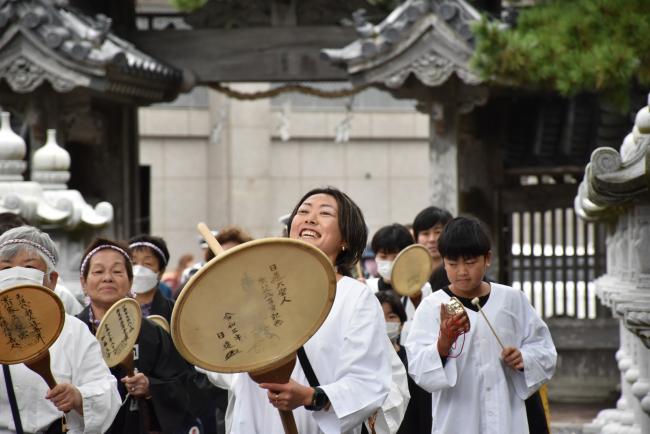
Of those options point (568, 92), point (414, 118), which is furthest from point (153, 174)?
point (568, 92)

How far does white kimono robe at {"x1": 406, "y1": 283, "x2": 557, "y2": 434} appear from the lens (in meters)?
6.38

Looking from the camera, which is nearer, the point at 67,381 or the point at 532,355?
the point at 67,381

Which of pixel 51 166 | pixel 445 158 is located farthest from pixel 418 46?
pixel 51 166

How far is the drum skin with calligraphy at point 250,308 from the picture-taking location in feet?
14.6

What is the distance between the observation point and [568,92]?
449 inches

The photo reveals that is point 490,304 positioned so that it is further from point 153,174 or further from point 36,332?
point 153,174

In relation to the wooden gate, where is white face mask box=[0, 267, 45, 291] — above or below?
above

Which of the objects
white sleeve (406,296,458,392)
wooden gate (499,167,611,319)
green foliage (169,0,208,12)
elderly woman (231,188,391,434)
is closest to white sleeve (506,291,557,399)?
white sleeve (406,296,458,392)

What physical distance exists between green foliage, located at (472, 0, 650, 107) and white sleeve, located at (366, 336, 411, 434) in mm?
4941

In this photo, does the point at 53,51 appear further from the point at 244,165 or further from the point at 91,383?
the point at 244,165

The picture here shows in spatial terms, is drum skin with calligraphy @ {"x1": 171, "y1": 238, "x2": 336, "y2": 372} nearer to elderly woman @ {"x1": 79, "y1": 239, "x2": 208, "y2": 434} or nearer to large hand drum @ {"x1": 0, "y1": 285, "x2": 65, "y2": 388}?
large hand drum @ {"x1": 0, "y1": 285, "x2": 65, "y2": 388}

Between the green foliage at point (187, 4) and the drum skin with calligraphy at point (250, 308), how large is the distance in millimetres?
9174

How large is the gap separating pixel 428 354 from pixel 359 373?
1446 mm

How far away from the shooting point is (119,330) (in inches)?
265
